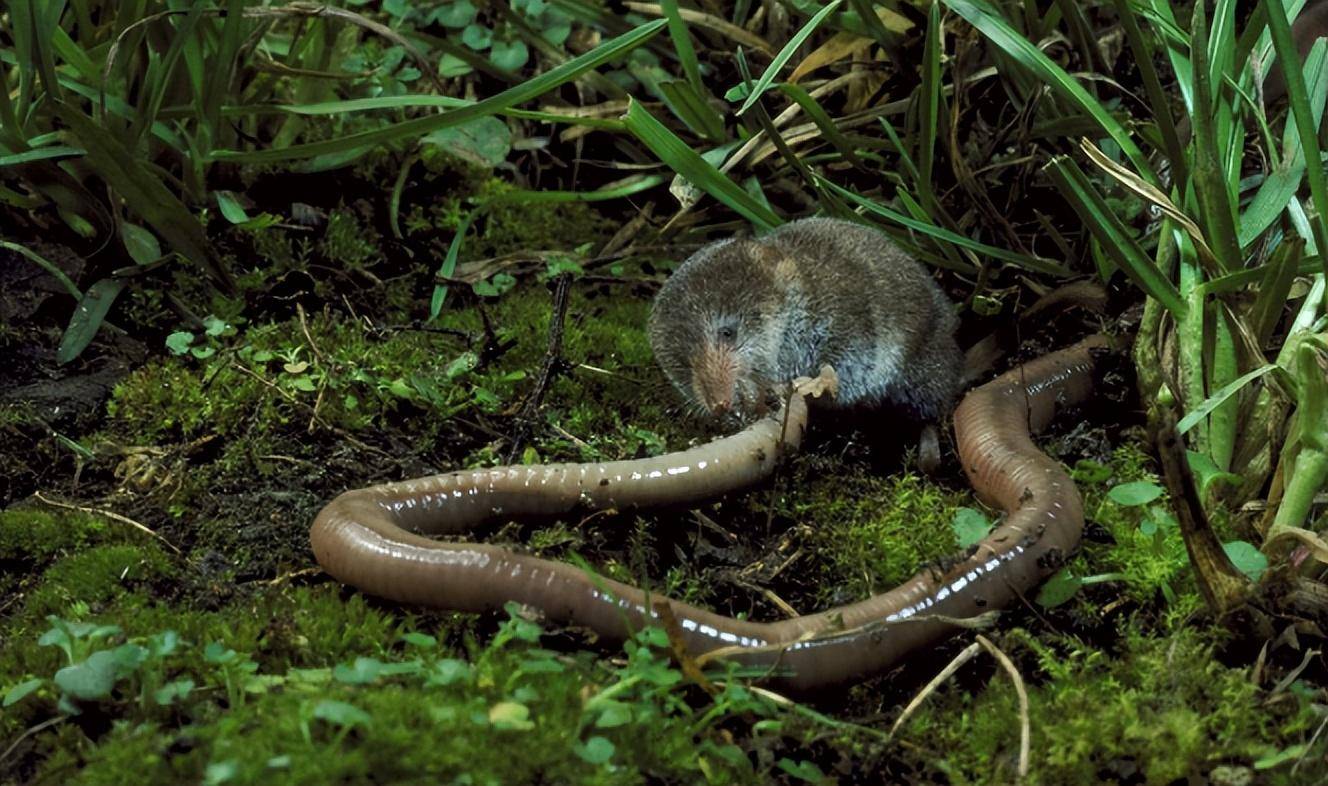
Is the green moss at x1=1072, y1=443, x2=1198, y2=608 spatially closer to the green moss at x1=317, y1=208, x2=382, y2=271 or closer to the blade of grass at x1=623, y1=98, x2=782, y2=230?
the blade of grass at x1=623, y1=98, x2=782, y2=230

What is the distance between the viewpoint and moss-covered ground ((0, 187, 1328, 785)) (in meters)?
2.24

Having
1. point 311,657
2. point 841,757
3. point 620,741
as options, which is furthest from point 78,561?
point 841,757

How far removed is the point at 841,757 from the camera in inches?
95.6

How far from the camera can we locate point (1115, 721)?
2.44 metres

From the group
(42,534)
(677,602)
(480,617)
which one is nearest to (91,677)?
(480,617)

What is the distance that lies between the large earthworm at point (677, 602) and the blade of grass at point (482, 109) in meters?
1.12

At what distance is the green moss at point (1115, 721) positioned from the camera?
2369 mm

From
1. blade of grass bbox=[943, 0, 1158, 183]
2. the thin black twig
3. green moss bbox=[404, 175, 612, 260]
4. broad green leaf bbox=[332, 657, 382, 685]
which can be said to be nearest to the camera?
broad green leaf bbox=[332, 657, 382, 685]

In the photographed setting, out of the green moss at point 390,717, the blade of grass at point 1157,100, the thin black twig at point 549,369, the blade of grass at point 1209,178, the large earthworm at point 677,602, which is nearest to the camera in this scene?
the green moss at point 390,717

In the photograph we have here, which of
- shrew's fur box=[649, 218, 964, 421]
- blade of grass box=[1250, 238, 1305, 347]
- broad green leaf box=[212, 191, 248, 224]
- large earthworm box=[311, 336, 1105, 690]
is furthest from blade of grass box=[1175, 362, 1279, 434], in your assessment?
broad green leaf box=[212, 191, 248, 224]

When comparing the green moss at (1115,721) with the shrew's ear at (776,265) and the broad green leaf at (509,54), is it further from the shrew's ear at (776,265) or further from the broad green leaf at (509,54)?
the broad green leaf at (509,54)

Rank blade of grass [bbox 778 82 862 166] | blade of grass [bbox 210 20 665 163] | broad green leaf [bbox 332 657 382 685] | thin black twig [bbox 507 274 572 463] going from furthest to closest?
blade of grass [bbox 778 82 862 166], blade of grass [bbox 210 20 665 163], thin black twig [bbox 507 274 572 463], broad green leaf [bbox 332 657 382 685]

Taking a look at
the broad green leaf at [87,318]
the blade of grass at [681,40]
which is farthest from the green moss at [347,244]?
the blade of grass at [681,40]

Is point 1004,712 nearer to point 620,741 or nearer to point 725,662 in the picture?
point 725,662
